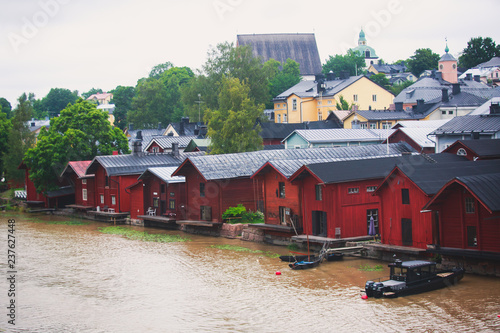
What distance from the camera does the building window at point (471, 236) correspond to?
2736 cm

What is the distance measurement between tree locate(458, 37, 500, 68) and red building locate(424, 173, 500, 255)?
11968 cm

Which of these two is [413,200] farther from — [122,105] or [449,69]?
[122,105]

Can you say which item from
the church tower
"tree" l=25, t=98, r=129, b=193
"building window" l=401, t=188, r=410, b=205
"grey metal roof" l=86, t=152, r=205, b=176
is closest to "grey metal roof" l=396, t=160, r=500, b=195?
"building window" l=401, t=188, r=410, b=205

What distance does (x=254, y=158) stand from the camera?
4650cm

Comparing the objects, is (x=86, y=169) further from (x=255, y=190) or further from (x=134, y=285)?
(x=134, y=285)

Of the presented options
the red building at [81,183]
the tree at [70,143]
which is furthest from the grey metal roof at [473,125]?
the tree at [70,143]

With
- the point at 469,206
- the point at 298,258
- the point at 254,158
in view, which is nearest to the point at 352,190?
the point at 298,258

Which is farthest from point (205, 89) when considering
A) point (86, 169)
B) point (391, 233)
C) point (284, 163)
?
point (391, 233)

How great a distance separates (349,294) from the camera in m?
26.2

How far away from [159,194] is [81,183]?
1452 centimetres

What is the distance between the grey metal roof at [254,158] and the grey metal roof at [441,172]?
10.9 metres

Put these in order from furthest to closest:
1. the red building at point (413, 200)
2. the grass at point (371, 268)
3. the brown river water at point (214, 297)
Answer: the grass at point (371, 268), the red building at point (413, 200), the brown river water at point (214, 297)

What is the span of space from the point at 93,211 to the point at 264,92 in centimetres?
3995

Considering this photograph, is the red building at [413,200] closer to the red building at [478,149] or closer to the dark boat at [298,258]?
the dark boat at [298,258]
